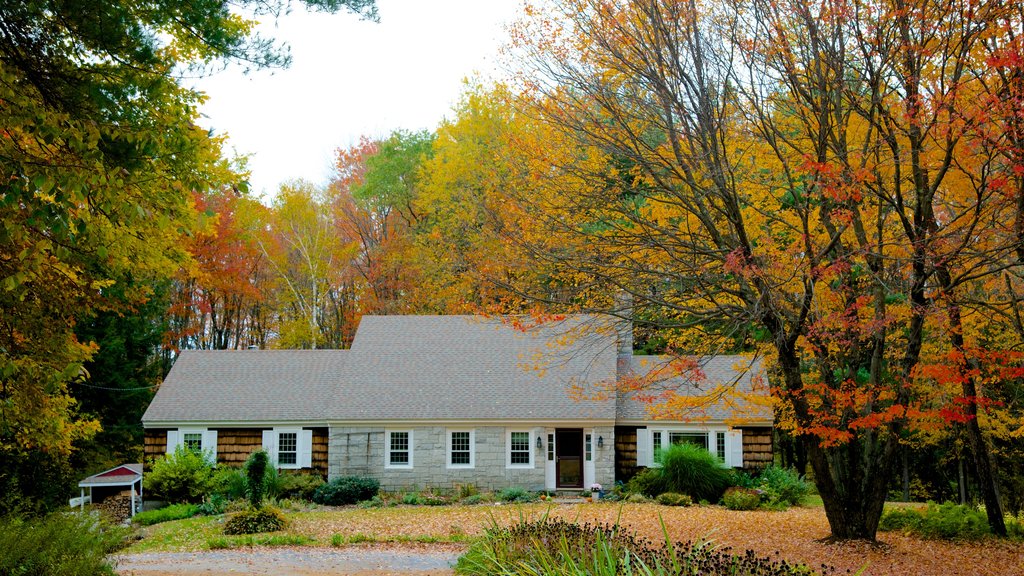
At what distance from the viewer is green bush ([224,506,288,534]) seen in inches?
720

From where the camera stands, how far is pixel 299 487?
24.9 m

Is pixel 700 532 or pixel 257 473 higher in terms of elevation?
pixel 257 473

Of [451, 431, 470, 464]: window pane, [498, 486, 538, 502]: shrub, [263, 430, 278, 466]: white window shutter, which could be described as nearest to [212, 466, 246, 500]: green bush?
[263, 430, 278, 466]: white window shutter

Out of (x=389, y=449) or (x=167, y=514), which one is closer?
(x=167, y=514)

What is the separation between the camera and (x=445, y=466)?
84.5 feet

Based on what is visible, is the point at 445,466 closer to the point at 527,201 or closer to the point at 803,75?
the point at 527,201

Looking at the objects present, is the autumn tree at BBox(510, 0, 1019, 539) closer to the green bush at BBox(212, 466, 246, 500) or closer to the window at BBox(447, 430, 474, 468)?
the window at BBox(447, 430, 474, 468)

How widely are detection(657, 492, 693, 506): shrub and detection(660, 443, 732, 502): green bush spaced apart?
2.83 ft

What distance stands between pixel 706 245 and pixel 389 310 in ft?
87.8

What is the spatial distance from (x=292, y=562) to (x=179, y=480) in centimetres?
1212

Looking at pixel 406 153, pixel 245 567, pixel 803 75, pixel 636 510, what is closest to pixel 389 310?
pixel 406 153

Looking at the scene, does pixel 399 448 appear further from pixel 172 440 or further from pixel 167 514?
pixel 172 440

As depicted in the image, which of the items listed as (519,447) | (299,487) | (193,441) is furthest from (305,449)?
(519,447)

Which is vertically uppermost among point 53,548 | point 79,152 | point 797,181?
point 797,181
